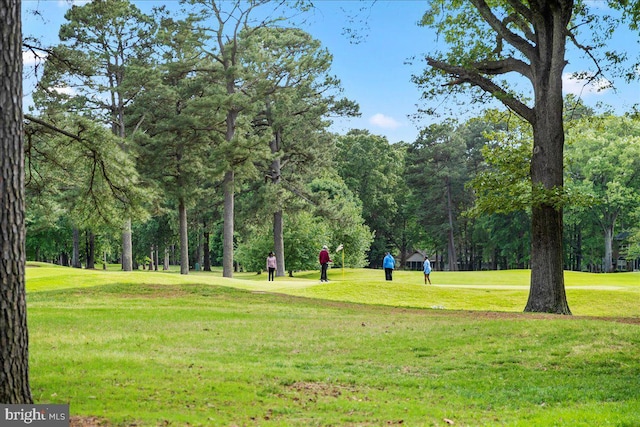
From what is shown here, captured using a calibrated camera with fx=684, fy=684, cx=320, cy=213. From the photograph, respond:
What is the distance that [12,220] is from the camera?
6449 mm

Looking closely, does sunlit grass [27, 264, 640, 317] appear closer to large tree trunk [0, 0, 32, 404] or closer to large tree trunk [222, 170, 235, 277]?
large tree trunk [222, 170, 235, 277]

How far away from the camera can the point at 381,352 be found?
12203mm

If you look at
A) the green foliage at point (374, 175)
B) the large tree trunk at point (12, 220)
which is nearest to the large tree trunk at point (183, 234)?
the green foliage at point (374, 175)

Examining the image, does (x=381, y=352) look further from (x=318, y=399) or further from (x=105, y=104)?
(x=105, y=104)

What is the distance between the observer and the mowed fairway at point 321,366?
7332mm

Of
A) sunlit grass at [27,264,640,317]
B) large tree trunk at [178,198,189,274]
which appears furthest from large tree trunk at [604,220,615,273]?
large tree trunk at [178,198,189,274]

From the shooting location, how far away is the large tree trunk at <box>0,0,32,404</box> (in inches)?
250

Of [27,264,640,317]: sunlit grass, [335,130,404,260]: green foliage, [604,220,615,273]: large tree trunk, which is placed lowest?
[27,264,640,317]: sunlit grass

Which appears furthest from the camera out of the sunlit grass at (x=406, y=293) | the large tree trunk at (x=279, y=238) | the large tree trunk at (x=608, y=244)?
the large tree trunk at (x=608, y=244)

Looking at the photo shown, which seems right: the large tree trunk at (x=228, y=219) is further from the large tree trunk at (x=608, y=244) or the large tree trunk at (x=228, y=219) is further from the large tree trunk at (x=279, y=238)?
the large tree trunk at (x=608, y=244)

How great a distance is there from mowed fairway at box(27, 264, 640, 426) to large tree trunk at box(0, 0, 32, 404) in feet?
2.43

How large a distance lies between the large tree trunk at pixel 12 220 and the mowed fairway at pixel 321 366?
29.1 inches

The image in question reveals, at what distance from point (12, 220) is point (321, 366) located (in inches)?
224

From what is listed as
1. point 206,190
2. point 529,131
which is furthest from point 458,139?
point 529,131
